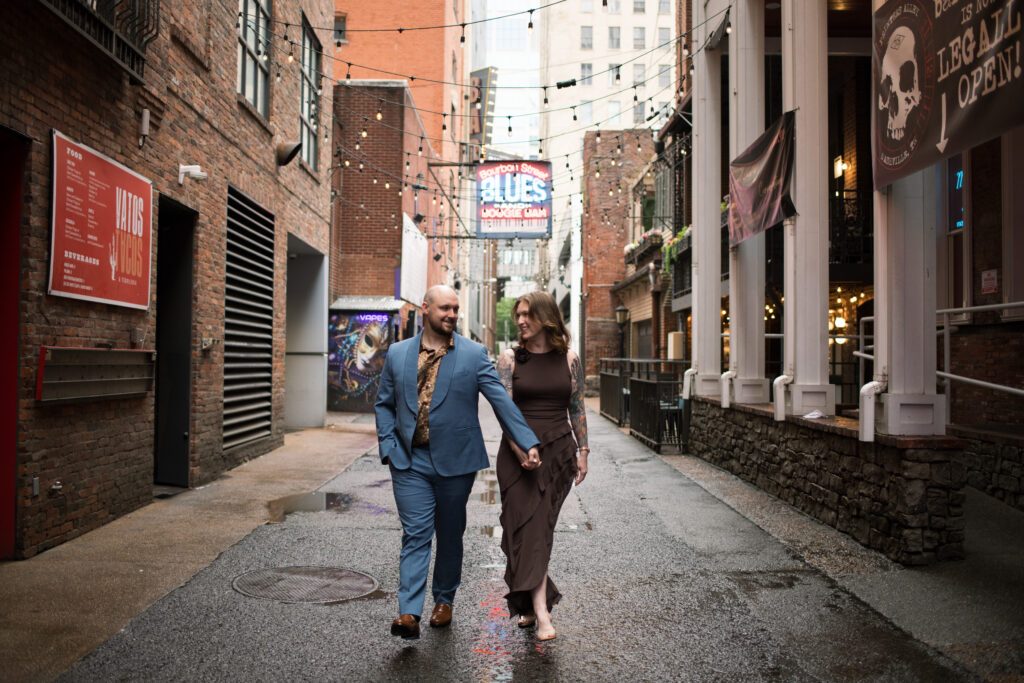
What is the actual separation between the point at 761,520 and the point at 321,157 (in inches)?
460

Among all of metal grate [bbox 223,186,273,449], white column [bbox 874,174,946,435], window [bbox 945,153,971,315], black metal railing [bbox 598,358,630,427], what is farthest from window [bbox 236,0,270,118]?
window [bbox 945,153,971,315]

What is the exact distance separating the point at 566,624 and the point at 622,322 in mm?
24847

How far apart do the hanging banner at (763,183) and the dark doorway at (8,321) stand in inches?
292

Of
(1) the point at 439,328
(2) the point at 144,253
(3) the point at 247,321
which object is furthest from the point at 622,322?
(1) the point at 439,328

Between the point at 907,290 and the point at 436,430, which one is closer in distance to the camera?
the point at 436,430

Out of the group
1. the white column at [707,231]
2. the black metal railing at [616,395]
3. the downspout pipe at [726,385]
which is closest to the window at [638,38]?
the black metal railing at [616,395]

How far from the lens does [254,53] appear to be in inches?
460

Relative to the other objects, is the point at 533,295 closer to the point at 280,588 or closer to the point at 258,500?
the point at 280,588

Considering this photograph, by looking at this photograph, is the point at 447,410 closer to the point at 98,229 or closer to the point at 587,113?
the point at 98,229

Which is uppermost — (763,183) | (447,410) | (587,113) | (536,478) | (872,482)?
(587,113)

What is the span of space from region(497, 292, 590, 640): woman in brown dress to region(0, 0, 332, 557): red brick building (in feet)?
12.2

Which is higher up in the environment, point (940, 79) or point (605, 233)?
Answer: point (605, 233)

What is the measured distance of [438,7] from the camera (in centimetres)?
3016

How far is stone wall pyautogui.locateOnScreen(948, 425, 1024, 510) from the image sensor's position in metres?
7.17
